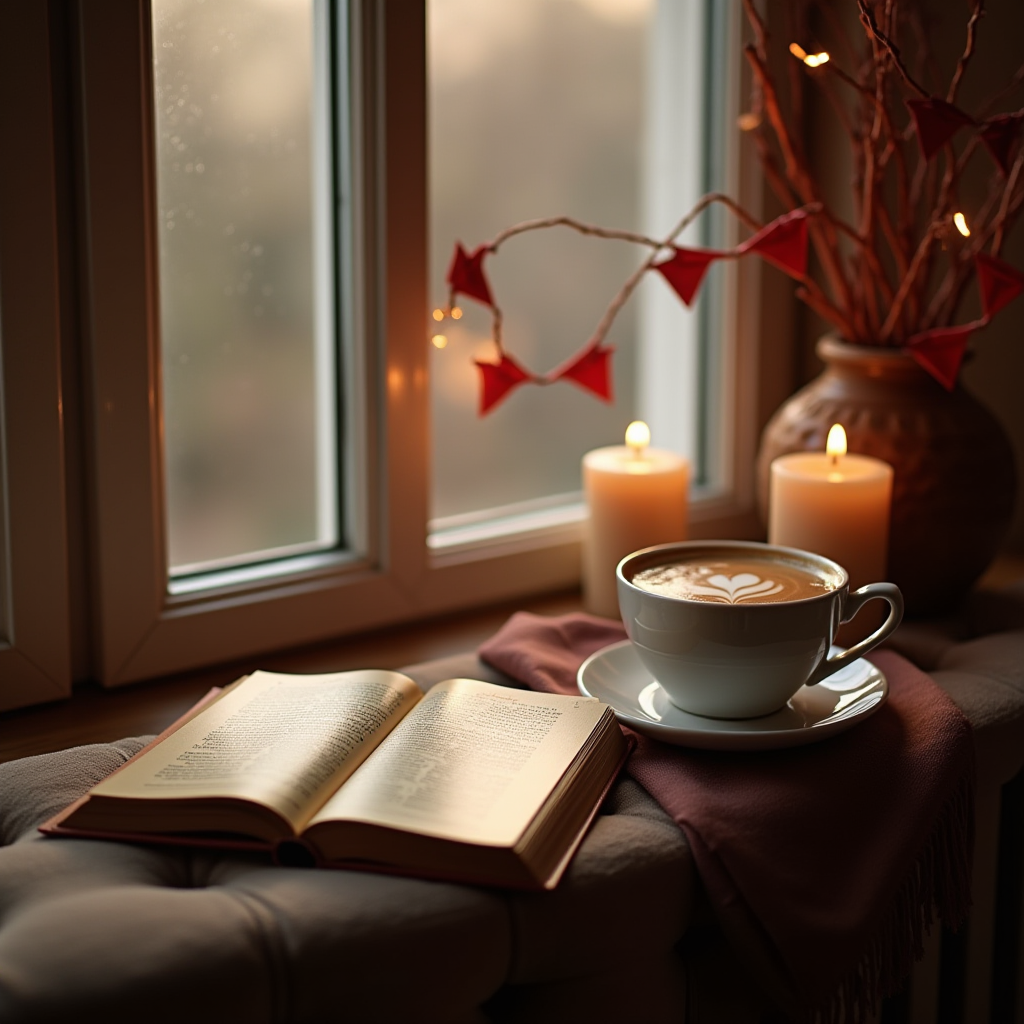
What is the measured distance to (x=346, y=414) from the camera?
3.72ft

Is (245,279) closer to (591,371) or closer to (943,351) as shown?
(591,371)

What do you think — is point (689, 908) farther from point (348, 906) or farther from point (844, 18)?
point (844, 18)

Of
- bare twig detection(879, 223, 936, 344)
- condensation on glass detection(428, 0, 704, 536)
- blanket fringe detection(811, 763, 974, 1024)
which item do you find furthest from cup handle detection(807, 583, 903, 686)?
condensation on glass detection(428, 0, 704, 536)

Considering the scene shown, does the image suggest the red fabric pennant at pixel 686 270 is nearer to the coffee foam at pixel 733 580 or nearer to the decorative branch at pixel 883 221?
the decorative branch at pixel 883 221

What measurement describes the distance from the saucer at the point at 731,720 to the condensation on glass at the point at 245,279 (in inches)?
14.1

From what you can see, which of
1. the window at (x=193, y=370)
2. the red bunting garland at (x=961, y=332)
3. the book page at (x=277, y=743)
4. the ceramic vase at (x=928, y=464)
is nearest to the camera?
the book page at (x=277, y=743)

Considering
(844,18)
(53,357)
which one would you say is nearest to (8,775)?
(53,357)

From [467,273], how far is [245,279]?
20cm

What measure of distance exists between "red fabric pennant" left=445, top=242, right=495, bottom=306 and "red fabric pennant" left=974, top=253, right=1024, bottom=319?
0.42m

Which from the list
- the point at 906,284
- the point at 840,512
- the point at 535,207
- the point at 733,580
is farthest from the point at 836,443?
the point at 535,207

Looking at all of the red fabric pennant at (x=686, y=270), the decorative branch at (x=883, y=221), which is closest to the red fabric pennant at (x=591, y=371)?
the decorative branch at (x=883, y=221)

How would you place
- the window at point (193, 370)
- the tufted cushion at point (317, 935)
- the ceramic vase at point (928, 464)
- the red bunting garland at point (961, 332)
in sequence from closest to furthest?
the tufted cushion at point (317, 935), the window at point (193, 370), the red bunting garland at point (961, 332), the ceramic vase at point (928, 464)

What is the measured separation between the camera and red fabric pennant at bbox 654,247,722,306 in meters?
1.06

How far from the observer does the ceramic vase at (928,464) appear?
3.66 feet
